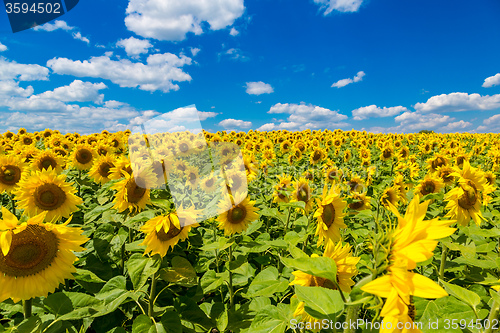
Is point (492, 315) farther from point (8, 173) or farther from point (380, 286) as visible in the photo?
point (8, 173)

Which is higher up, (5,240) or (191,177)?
(191,177)

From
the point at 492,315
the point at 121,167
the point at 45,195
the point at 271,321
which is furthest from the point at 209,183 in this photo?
the point at 492,315

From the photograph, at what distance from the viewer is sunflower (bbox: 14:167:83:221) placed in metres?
3.66

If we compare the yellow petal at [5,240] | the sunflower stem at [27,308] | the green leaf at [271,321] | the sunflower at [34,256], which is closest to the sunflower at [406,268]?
the green leaf at [271,321]

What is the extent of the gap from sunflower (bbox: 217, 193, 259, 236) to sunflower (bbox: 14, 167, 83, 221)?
2.31 m

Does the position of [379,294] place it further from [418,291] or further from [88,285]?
[88,285]

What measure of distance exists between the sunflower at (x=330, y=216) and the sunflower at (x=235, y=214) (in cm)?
100

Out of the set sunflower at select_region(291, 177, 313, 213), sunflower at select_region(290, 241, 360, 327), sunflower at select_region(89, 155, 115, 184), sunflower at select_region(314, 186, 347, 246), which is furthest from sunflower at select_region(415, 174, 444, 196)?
sunflower at select_region(89, 155, 115, 184)

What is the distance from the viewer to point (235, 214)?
3.63 meters

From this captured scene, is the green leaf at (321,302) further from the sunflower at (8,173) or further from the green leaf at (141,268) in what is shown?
the sunflower at (8,173)

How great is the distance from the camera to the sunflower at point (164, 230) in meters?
2.31

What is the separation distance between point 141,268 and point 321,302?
5.45 ft

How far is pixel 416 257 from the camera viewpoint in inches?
40.6

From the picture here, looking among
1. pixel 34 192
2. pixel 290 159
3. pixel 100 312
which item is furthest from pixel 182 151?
pixel 100 312
